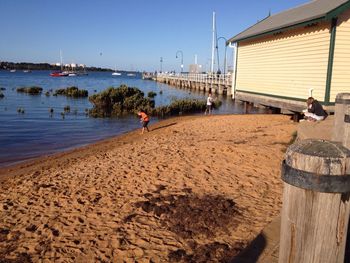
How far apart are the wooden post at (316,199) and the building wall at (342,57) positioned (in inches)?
496

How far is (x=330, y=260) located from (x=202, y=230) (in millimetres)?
3961

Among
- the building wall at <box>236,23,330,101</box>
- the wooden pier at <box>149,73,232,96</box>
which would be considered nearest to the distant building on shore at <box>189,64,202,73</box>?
the wooden pier at <box>149,73,232,96</box>

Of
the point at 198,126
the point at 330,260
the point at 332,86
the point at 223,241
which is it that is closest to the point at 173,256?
the point at 223,241

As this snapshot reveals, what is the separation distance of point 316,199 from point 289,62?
50.7ft

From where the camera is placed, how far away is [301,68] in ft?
49.7

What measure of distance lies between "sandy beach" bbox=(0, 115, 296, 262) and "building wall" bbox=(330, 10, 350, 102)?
3.69m

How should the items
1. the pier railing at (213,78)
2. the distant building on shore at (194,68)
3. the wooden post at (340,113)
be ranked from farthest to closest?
1. the distant building on shore at (194,68)
2. the pier railing at (213,78)
3. the wooden post at (340,113)

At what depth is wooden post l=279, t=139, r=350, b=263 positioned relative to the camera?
173cm

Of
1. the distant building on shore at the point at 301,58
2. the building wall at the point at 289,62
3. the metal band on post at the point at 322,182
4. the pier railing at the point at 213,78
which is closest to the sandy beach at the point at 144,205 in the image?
the metal band on post at the point at 322,182

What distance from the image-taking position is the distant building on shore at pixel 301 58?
1307 cm

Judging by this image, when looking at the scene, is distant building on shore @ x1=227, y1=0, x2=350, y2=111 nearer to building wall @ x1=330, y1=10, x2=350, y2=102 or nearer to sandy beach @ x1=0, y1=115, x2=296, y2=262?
building wall @ x1=330, y1=10, x2=350, y2=102

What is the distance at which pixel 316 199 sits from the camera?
1777 mm

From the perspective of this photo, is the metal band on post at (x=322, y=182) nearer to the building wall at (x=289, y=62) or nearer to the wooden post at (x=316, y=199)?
the wooden post at (x=316, y=199)

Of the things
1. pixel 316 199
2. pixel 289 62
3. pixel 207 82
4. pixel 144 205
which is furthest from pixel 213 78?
pixel 316 199
